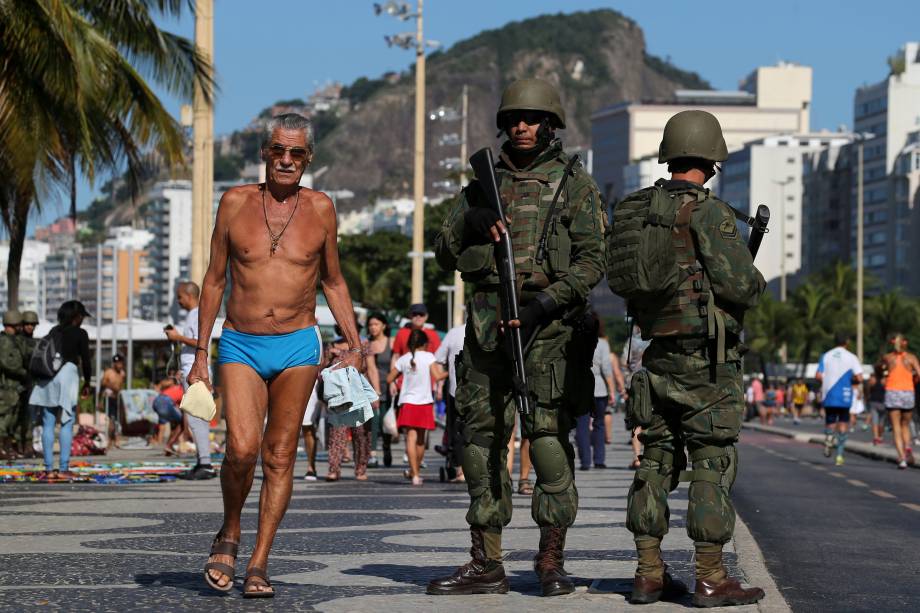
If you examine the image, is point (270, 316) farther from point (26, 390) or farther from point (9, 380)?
point (26, 390)

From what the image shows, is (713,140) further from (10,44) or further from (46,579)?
(10,44)

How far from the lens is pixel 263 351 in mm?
8375

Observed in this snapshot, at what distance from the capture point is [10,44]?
66.1 ft

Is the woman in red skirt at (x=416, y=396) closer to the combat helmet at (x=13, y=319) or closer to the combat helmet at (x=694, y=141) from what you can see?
the combat helmet at (x=13, y=319)

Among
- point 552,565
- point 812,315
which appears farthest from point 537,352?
point 812,315

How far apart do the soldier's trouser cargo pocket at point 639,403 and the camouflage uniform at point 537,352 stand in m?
0.31

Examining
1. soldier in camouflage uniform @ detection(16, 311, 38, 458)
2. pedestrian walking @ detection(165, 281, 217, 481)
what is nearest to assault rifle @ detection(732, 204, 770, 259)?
pedestrian walking @ detection(165, 281, 217, 481)

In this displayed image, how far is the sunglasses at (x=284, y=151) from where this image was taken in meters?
8.43

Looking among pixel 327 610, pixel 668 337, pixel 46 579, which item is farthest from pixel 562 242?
pixel 46 579

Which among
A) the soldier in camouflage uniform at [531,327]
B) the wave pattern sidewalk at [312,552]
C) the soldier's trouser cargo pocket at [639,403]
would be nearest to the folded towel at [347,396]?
the soldier in camouflage uniform at [531,327]

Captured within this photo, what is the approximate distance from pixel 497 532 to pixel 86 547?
293 centimetres

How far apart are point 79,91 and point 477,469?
1332 centimetres

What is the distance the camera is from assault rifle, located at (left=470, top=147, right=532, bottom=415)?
806cm

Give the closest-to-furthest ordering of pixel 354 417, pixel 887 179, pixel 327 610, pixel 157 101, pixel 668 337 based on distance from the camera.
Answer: pixel 327 610 → pixel 668 337 → pixel 354 417 → pixel 157 101 → pixel 887 179
